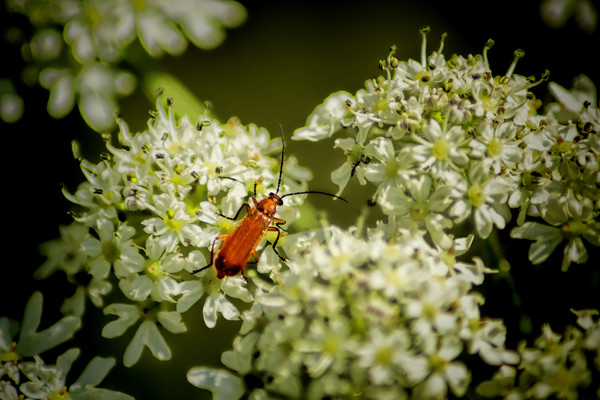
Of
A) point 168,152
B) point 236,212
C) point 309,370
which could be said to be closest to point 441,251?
point 309,370

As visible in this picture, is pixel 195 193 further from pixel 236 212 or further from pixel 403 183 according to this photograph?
pixel 403 183

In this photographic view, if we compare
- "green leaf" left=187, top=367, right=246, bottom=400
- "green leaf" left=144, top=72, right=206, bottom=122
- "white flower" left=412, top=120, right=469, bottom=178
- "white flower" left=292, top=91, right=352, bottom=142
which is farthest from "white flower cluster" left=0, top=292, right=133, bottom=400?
"white flower" left=412, top=120, right=469, bottom=178

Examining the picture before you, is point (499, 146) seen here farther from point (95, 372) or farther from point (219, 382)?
point (95, 372)

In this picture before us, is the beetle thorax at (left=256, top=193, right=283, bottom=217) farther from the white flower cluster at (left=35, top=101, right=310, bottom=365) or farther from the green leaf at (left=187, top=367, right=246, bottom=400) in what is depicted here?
the green leaf at (left=187, top=367, right=246, bottom=400)

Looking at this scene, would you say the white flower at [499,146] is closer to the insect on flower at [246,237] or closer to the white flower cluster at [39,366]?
the insect on flower at [246,237]

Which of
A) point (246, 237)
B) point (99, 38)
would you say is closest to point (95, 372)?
point (246, 237)
